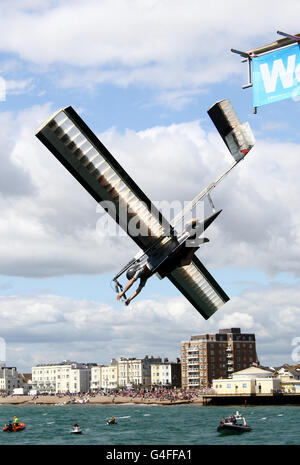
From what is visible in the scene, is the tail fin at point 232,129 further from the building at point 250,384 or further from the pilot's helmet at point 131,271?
the building at point 250,384

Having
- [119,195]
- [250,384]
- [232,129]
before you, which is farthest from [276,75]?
[250,384]

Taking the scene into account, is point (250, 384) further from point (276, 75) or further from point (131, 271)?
point (276, 75)

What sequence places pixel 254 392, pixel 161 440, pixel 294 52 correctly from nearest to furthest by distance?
pixel 294 52
pixel 161 440
pixel 254 392

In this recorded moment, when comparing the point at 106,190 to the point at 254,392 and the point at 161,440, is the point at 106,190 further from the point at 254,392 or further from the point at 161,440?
the point at 254,392

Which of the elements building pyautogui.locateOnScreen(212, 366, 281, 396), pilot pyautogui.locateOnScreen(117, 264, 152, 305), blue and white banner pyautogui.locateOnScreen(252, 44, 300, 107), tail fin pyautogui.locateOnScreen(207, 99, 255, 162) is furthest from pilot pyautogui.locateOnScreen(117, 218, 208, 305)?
building pyautogui.locateOnScreen(212, 366, 281, 396)

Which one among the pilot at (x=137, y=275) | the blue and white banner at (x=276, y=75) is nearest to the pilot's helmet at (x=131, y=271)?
the pilot at (x=137, y=275)
